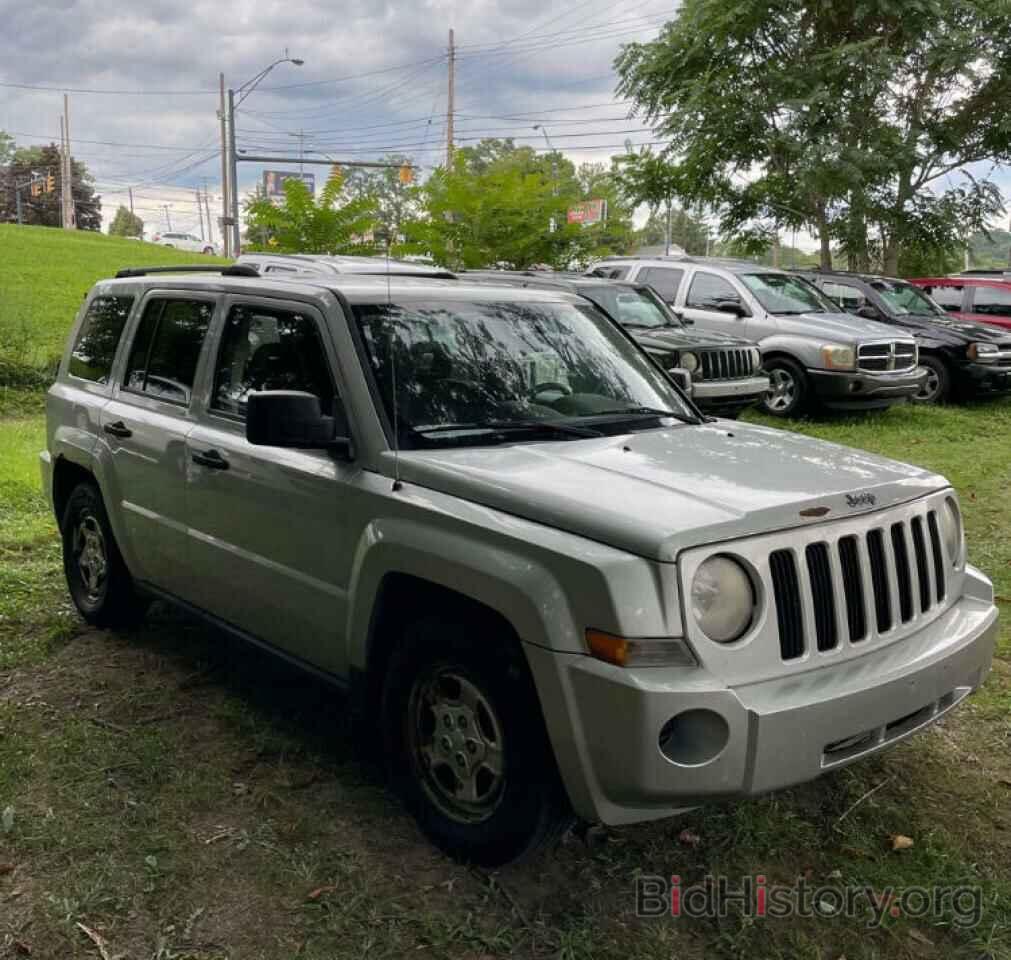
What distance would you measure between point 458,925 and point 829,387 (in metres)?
10.9

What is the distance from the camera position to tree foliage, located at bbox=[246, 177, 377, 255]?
50.9 ft

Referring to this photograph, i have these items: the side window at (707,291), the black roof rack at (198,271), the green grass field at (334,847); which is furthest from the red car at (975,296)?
the black roof rack at (198,271)

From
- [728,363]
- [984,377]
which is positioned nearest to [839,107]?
[984,377]

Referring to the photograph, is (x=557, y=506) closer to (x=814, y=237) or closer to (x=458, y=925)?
(x=458, y=925)

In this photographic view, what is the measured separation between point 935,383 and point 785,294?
2649 millimetres

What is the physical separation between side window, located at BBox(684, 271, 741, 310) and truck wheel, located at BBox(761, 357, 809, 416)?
1242 mm

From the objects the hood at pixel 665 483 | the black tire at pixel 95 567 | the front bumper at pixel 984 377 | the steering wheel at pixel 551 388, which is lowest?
the black tire at pixel 95 567

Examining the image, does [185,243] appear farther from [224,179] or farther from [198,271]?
[198,271]

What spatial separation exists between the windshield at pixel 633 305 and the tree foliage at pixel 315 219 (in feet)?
14.8

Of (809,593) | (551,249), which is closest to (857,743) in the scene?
(809,593)

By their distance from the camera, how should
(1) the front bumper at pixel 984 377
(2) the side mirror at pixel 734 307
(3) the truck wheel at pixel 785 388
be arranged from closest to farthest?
(3) the truck wheel at pixel 785 388 → (2) the side mirror at pixel 734 307 → (1) the front bumper at pixel 984 377

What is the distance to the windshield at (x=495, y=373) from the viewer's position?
3.79 meters

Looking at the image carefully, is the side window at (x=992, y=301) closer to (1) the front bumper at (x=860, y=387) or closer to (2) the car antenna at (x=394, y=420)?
(1) the front bumper at (x=860, y=387)

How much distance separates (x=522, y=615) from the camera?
2990 mm
